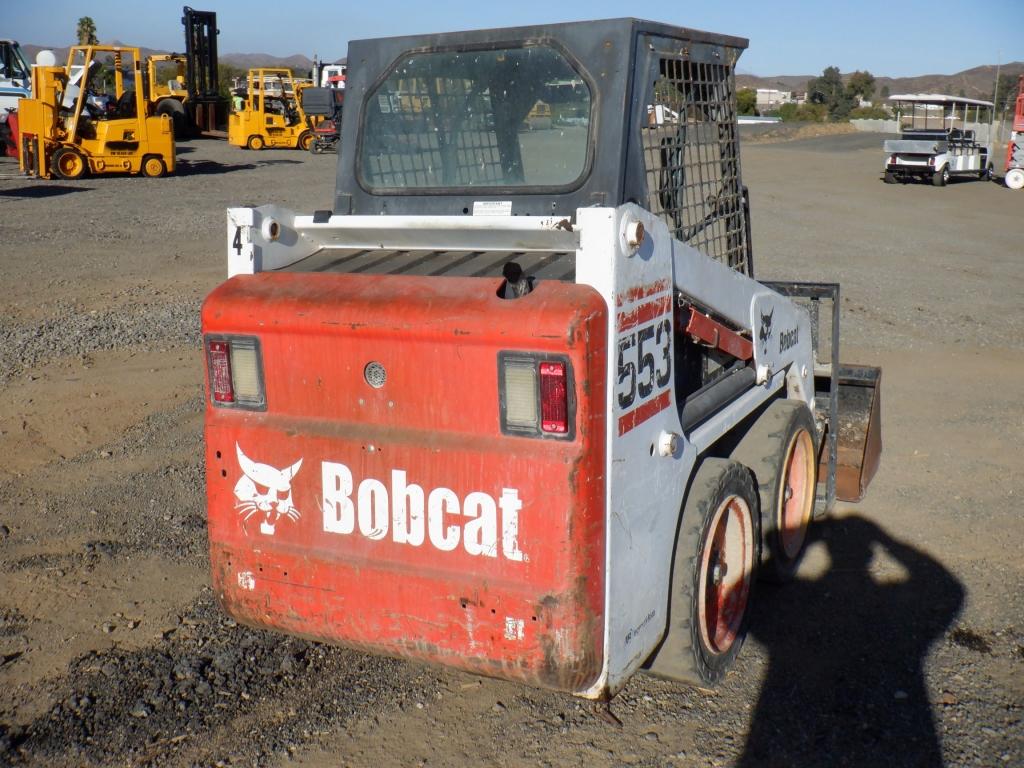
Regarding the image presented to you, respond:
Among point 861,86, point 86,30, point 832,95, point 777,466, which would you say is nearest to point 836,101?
point 832,95

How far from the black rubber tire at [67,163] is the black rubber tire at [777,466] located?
20.2 m

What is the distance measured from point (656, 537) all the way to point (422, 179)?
176 centimetres

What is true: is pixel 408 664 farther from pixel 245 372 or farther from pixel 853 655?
pixel 853 655

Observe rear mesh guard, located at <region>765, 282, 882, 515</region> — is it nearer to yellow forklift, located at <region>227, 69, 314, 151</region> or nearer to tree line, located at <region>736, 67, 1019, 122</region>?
yellow forklift, located at <region>227, 69, 314, 151</region>

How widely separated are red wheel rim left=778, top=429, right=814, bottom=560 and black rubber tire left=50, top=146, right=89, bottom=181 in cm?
2020

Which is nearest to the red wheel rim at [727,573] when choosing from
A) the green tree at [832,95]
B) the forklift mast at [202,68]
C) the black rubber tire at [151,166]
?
the black rubber tire at [151,166]

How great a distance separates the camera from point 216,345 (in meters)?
3.51

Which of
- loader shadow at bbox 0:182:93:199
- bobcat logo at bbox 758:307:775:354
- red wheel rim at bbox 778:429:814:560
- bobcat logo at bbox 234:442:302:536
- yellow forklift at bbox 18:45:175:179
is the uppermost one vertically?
yellow forklift at bbox 18:45:175:179

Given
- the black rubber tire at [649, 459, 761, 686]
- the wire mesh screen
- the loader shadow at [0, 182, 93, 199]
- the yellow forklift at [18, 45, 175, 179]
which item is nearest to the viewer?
the black rubber tire at [649, 459, 761, 686]

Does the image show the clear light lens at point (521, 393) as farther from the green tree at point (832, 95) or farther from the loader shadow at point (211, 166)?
the green tree at point (832, 95)

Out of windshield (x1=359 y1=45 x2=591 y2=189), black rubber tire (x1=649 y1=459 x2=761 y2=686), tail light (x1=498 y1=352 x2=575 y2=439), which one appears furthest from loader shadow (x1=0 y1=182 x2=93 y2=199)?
tail light (x1=498 y1=352 x2=575 y2=439)

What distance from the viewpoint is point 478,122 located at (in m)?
4.15

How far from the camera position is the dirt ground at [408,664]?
11.8 feet

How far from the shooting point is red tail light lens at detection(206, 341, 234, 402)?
351cm
